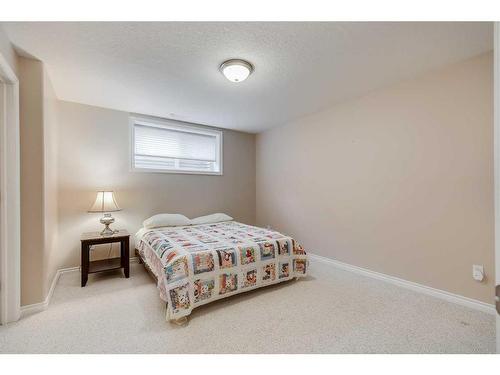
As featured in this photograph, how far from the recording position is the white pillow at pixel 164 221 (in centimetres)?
321

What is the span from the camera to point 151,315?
6.32 feet

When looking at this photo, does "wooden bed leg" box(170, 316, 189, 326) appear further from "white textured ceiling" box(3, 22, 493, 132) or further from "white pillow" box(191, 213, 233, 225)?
"white textured ceiling" box(3, 22, 493, 132)

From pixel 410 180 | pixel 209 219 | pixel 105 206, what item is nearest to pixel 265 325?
pixel 410 180

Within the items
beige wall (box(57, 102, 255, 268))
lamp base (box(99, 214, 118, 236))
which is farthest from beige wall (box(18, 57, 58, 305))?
beige wall (box(57, 102, 255, 268))

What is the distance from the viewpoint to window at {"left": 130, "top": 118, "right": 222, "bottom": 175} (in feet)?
11.6

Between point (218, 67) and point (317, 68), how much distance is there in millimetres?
974

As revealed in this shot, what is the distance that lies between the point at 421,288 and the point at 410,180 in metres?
1.14

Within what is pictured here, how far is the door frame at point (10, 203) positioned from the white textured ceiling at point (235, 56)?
0.52 m

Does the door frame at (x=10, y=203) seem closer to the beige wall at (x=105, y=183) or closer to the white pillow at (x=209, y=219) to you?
the beige wall at (x=105, y=183)

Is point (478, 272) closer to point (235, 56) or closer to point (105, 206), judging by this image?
point (235, 56)

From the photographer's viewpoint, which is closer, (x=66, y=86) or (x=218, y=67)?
(x=218, y=67)

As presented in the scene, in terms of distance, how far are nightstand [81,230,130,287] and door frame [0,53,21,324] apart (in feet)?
2.22
